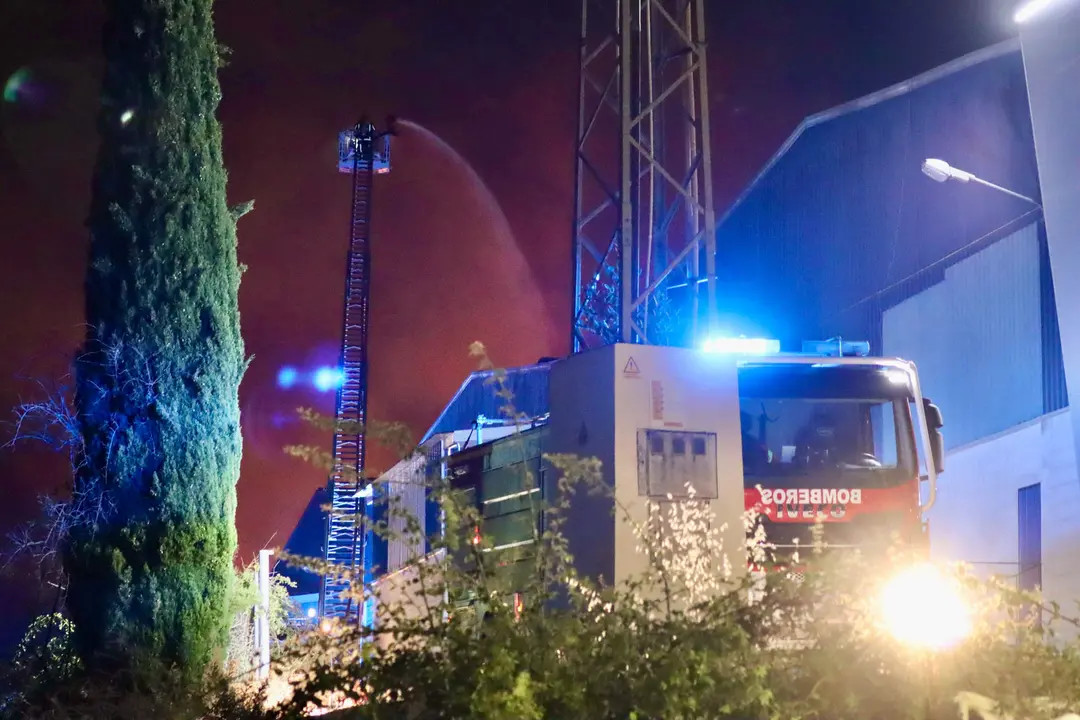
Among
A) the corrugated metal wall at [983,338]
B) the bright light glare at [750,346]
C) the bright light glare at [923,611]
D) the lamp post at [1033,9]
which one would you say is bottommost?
the bright light glare at [923,611]

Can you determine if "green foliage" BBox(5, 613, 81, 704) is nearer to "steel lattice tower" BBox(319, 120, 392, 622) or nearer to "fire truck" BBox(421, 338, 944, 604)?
Answer: "fire truck" BBox(421, 338, 944, 604)

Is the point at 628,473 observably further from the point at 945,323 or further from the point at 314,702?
the point at 945,323

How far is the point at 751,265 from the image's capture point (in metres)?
27.2

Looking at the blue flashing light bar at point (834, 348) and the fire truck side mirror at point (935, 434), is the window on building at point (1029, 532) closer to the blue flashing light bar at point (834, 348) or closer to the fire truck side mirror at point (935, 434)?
the fire truck side mirror at point (935, 434)

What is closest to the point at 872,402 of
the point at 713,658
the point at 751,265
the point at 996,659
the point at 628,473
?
the point at 628,473

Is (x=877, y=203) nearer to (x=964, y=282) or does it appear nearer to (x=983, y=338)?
(x=964, y=282)

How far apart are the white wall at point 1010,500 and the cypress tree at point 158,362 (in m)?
9.67

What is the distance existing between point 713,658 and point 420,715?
3.53 ft

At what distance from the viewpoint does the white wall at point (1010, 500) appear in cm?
1475

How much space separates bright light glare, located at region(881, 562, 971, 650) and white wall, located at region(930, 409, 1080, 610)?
33.2 feet

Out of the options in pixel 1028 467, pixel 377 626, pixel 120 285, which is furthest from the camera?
pixel 1028 467

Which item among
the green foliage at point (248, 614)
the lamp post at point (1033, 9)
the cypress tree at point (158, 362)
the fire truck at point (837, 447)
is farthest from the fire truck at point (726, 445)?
the lamp post at point (1033, 9)

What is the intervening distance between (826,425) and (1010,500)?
30.5 ft

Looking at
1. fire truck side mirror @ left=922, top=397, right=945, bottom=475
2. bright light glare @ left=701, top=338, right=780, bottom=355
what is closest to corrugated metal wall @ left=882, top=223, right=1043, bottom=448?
fire truck side mirror @ left=922, top=397, right=945, bottom=475
